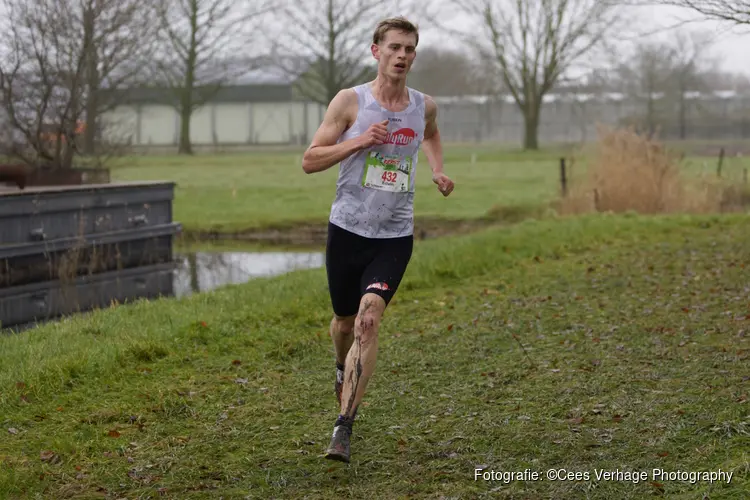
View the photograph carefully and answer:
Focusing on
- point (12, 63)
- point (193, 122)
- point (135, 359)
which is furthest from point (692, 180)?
point (193, 122)

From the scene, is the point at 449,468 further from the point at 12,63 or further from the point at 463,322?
the point at 12,63

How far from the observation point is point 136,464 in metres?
5.91

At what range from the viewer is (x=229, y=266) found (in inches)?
706

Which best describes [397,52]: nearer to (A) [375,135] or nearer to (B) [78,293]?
(A) [375,135]

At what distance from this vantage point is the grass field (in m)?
24.6

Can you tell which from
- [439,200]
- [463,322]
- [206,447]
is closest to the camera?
[206,447]

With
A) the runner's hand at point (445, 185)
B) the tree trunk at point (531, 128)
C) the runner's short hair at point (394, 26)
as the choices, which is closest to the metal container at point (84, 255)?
the runner's hand at point (445, 185)

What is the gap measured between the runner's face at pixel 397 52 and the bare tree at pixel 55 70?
13678 millimetres

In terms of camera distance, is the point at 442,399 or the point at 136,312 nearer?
the point at 442,399

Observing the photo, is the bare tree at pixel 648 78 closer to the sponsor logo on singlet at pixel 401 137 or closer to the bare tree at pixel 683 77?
the bare tree at pixel 683 77

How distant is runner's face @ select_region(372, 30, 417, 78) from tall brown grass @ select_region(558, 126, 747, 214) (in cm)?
1571

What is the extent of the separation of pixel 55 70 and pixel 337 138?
46.5 ft

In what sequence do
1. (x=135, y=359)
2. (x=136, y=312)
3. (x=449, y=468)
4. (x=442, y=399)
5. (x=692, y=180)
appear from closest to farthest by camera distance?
1. (x=449, y=468)
2. (x=442, y=399)
3. (x=135, y=359)
4. (x=136, y=312)
5. (x=692, y=180)

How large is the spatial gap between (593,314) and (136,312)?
14.7ft
